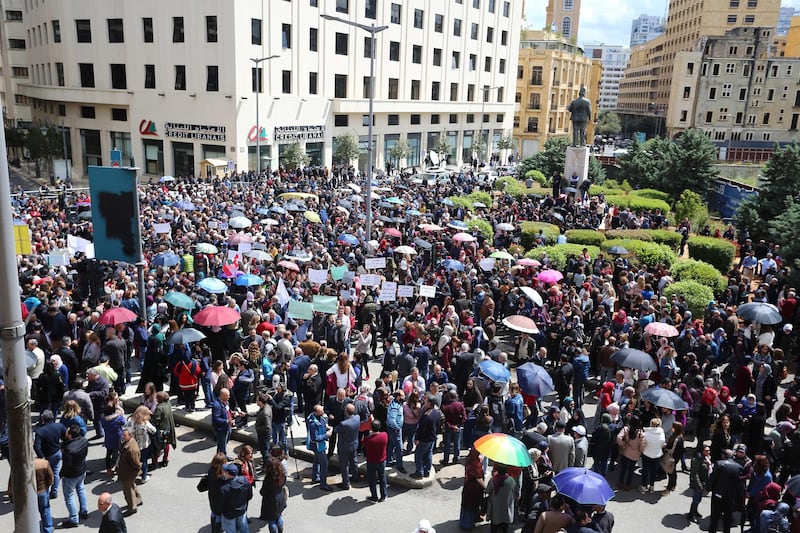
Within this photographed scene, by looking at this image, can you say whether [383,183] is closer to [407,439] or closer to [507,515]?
[407,439]

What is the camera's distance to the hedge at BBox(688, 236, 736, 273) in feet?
84.4

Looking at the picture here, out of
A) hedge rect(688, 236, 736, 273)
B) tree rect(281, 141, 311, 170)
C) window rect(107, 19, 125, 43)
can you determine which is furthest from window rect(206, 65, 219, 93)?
hedge rect(688, 236, 736, 273)

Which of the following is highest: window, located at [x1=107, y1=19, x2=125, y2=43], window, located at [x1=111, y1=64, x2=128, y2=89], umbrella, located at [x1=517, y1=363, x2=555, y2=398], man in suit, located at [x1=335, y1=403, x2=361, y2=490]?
window, located at [x1=107, y1=19, x2=125, y2=43]

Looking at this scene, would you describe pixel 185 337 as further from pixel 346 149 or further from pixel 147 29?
pixel 346 149

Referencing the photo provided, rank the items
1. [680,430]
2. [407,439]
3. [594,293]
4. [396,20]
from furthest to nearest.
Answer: [396,20] < [594,293] < [407,439] < [680,430]

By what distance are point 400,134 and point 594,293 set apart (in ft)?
157

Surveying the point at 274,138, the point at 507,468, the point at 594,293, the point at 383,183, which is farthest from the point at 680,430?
the point at 274,138

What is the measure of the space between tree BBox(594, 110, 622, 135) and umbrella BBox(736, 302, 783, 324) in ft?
416

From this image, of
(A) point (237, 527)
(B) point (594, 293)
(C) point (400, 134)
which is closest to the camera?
(A) point (237, 527)

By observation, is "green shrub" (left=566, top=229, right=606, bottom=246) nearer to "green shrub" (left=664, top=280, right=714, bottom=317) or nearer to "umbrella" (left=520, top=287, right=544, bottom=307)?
"green shrub" (left=664, top=280, right=714, bottom=317)

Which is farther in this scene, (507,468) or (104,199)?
(104,199)

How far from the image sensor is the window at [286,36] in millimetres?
48312

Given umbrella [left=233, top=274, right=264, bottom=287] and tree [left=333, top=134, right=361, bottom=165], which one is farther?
tree [left=333, top=134, right=361, bottom=165]

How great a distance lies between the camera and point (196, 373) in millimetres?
12930
